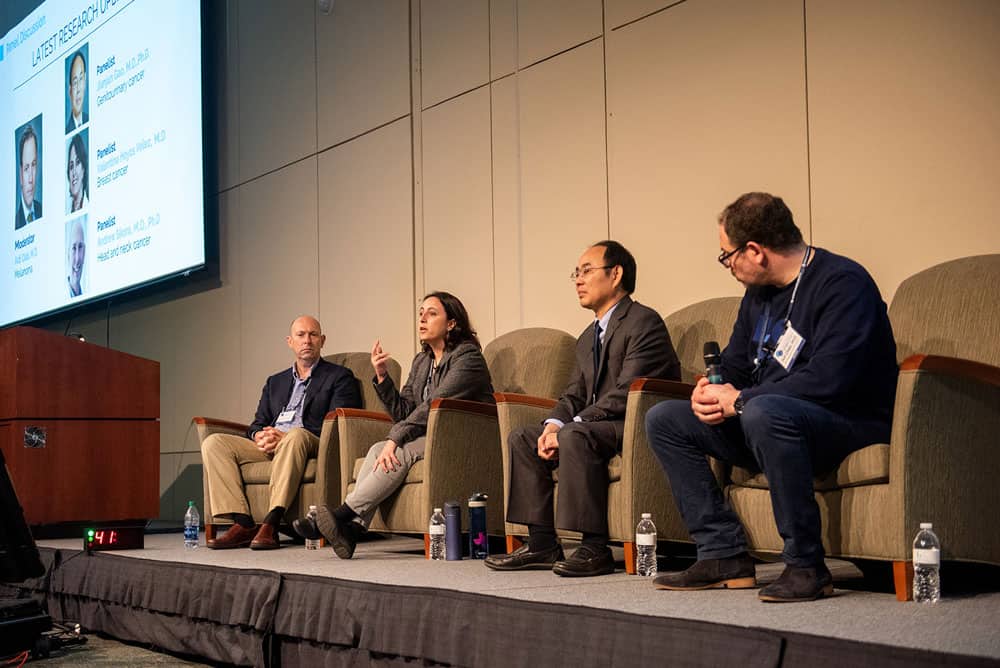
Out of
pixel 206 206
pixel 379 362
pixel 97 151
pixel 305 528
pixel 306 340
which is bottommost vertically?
pixel 305 528

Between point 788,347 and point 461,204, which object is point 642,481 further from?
point 461,204

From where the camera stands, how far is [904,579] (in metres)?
2.43

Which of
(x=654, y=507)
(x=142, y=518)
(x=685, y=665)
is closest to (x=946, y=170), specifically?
(x=654, y=507)

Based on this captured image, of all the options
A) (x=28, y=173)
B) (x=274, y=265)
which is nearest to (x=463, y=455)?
(x=274, y=265)

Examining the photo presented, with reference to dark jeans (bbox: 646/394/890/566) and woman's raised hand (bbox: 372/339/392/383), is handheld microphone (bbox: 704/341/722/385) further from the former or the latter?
woman's raised hand (bbox: 372/339/392/383)

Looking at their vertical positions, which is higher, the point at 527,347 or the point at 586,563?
the point at 527,347

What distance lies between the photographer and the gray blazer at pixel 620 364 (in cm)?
333

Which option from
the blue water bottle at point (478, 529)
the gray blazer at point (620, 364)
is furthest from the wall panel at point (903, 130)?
the blue water bottle at point (478, 529)

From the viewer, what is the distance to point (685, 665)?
1991 mm

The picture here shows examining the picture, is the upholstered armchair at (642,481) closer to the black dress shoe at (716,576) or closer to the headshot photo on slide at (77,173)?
the black dress shoe at (716,576)

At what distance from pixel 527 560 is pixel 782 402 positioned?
1.13m

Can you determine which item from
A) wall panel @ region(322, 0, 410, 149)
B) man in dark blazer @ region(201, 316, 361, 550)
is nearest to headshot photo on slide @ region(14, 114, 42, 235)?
wall panel @ region(322, 0, 410, 149)

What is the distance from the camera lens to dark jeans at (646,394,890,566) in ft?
8.05

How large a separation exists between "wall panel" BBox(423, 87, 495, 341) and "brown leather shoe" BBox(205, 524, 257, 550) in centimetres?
133
